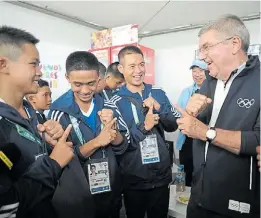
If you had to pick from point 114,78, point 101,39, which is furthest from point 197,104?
point 101,39

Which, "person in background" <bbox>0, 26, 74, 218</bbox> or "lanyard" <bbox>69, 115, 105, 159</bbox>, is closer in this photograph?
"person in background" <bbox>0, 26, 74, 218</bbox>

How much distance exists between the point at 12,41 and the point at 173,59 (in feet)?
12.1

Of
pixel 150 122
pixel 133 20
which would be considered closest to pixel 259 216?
pixel 150 122

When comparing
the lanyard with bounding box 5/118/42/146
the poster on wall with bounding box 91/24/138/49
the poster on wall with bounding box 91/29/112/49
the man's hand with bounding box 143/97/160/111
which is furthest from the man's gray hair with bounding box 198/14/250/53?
the poster on wall with bounding box 91/29/112/49

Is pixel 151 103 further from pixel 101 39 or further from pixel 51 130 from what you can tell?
pixel 101 39

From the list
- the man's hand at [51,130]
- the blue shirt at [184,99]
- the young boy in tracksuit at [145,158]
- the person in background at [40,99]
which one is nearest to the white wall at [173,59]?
the blue shirt at [184,99]

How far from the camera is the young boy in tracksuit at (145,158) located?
1688 mm

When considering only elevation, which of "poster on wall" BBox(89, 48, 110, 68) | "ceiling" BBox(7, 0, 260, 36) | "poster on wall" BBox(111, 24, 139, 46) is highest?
"ceiling" BBox(7, 0, 260, 36)

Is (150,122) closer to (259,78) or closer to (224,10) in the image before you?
(259,78)

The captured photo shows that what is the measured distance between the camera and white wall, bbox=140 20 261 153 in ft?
14.0

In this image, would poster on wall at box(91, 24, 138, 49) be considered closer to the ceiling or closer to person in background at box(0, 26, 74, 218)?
the ceiling

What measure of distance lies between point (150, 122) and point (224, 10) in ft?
7.94

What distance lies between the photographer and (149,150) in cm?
172

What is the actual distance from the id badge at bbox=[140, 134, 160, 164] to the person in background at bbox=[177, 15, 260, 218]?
16.4 inches
